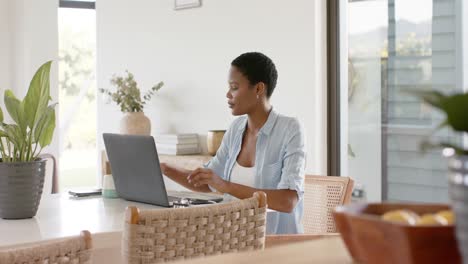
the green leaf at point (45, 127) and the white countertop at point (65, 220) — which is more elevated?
the green leaf at point (45, 127)

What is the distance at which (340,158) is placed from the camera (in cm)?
436

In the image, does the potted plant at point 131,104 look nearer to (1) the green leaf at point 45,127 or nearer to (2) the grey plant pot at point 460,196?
(1) the green leaf at point 45,127

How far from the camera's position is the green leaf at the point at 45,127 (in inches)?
102

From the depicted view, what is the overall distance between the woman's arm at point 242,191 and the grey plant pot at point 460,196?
2053 millimetres

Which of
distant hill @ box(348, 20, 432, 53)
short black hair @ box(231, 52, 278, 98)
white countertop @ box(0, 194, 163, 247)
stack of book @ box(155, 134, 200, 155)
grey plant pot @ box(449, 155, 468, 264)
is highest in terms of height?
distant hill @ box(348, 20, 432, 53)

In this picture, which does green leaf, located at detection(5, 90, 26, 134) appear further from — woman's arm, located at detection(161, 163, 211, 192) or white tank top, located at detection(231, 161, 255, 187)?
white tank top, located at detection(231, 161, 255, 187)

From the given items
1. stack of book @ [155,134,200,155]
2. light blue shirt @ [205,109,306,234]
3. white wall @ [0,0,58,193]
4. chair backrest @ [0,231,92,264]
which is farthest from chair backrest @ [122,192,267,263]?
white wall @ [0,0,58,193]

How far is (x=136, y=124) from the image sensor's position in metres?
5.14

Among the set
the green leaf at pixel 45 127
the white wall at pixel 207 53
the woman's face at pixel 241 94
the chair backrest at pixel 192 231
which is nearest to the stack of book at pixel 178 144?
the white wall at pixel 207 53

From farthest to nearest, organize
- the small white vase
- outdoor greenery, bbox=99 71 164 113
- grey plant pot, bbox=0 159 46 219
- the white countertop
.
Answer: outdoor greenery, bbox=99 71 164 113, the small white vase, grey plant pot, bbox=0 159 46 219, the white countertop

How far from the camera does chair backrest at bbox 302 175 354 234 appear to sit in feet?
9.51

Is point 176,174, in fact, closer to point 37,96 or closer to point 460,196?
point 37,96

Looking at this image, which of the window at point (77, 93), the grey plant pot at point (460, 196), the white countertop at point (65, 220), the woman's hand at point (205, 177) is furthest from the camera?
the window at point (77, 93)

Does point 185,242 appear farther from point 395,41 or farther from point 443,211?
point 395,41
